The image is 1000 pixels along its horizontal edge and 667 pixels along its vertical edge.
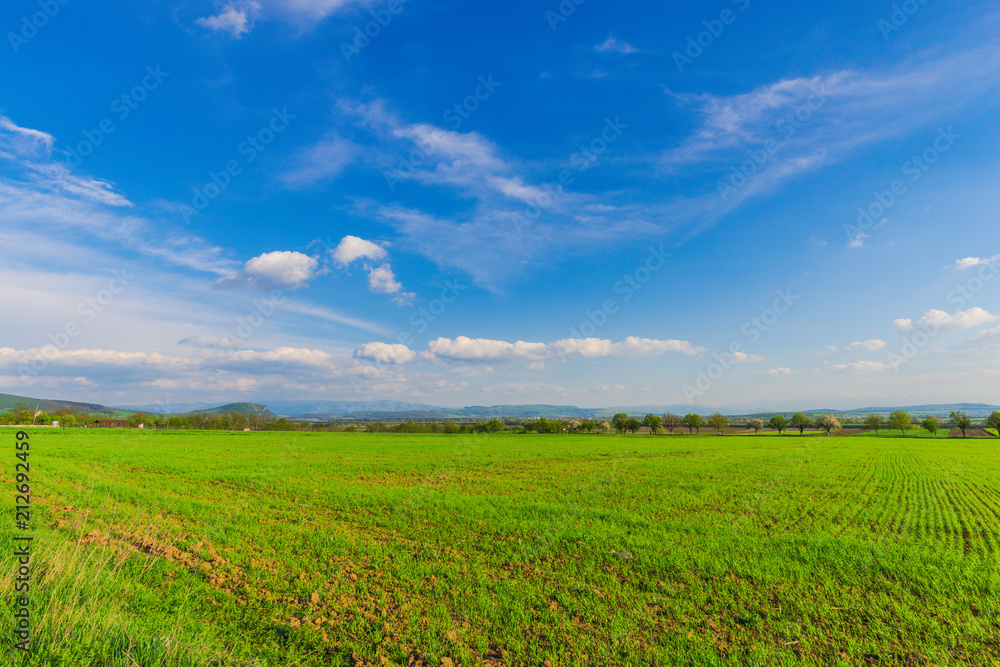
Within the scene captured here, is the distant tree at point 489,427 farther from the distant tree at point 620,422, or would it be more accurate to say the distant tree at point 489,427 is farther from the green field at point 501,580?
the green field at point 501,580

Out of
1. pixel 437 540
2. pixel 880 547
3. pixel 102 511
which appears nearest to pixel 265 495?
pixel 102 511

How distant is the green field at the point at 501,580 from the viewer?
707cm

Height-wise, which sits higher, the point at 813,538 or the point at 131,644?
the point at 131,644

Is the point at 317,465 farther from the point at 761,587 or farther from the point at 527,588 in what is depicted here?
the point at 761,587

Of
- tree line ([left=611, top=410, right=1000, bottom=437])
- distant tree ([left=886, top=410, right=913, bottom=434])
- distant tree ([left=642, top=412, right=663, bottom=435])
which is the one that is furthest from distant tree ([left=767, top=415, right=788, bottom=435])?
distant tree ([left=642, top=412, right=663, bottom=435])

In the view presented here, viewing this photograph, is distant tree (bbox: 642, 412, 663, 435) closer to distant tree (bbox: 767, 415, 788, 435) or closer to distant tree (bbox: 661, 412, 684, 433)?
distant tree (bbox: 661, 412, 684, 433)

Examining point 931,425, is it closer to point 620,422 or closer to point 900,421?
point 900,421

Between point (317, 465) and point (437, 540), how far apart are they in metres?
25.0

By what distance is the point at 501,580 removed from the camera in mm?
10086

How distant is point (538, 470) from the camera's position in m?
33.1

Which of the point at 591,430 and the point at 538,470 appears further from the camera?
the point at 591,430

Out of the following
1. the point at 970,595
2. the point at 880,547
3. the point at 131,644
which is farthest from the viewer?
the point at 880,547

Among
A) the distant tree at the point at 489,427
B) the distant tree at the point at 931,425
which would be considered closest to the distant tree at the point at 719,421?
the distant tree at the point at 931,425

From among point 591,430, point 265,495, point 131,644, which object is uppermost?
Result: point 131,644
